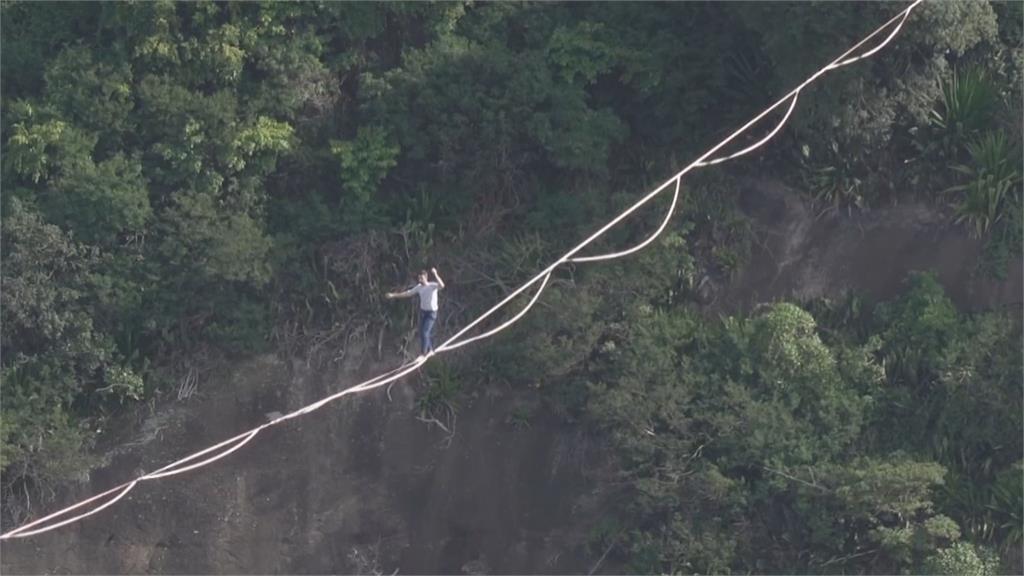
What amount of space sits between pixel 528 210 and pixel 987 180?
15.7 ft

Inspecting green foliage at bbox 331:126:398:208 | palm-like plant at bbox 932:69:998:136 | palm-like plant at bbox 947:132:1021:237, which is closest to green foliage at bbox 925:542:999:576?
palm-like plant at bbox 947:132:1021:237

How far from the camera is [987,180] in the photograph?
72.2ft

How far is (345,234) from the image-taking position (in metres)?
22.7

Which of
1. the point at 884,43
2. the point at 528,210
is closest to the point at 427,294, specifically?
the point at 528,210

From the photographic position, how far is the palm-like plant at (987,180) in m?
22.0

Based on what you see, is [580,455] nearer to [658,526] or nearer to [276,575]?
[658,526]

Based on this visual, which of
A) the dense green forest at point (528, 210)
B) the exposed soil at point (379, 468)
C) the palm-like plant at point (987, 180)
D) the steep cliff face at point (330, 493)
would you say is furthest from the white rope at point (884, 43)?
the steep cliff face at point (330, 493)

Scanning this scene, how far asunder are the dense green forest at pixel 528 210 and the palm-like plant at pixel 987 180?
1.3 inches

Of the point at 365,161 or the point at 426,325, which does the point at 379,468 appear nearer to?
the point at 365,161

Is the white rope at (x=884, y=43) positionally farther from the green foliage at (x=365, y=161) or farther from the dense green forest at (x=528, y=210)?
the green foliage at (x=365, y=161)

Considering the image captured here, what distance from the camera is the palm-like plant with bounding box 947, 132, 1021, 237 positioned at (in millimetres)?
21953

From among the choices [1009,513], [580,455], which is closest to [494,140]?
[580,455]

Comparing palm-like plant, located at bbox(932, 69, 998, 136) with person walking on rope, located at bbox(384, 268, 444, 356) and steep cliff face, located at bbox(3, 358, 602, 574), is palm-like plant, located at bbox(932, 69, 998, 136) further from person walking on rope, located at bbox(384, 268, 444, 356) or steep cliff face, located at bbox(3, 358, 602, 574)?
person walking on rope, located at bbox(384, 268, 444, 356)

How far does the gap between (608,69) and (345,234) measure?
10.8 feet
